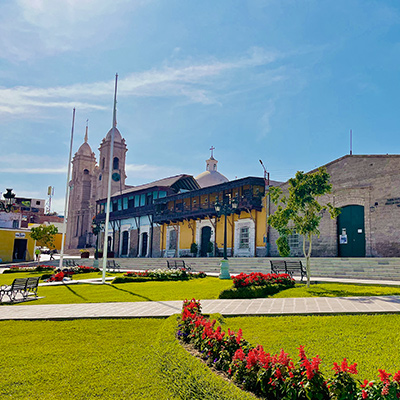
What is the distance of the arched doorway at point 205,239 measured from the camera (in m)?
31.8

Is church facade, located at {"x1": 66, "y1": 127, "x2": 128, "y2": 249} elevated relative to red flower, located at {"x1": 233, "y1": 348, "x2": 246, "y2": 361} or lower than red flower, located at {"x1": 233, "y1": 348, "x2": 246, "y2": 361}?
elevated

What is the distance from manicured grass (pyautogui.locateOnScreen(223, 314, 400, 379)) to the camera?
188 inches

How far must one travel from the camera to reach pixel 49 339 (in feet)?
20.8

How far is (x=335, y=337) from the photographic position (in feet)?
19.0

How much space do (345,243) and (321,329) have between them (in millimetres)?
16553

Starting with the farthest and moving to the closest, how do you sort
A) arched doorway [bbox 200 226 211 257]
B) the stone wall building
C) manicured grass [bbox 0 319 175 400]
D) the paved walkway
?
arched doorway [bbox 200 226 211 257], the stone wall building, the paved walkway, manicured grass [bbox 0 319 175 400]

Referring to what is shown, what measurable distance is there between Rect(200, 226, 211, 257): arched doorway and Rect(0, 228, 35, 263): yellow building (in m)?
22.4

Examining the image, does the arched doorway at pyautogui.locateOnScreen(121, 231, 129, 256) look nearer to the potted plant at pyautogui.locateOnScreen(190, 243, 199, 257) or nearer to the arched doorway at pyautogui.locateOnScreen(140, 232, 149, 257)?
the arched doorway at pyautogui.locateOnScreen(140, 232, 149, 257)

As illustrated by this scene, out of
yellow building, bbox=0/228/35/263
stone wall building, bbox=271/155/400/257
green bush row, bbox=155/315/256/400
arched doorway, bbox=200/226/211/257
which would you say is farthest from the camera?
yellow building, bbox=0/228/35/263

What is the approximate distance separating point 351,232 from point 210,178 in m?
28.2

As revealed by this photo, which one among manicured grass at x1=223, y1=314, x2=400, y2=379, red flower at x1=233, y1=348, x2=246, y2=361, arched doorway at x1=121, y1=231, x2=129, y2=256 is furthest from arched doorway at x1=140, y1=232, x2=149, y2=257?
red flower at x1=233, y1=348, x2=246, y2=361

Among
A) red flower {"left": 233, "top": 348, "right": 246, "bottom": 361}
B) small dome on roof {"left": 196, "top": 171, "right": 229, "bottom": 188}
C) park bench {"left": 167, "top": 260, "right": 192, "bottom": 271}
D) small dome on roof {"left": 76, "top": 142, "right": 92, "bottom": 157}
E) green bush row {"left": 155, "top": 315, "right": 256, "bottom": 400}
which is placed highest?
small dome on roof {"left": 76, "top": 142, "right": 92, "bottom": 157}

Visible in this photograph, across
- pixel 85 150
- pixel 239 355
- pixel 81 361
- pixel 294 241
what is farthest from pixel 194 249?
pixel 85 150

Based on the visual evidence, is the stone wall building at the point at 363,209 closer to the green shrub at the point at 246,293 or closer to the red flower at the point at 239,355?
the green shrub at the point at 246,293
